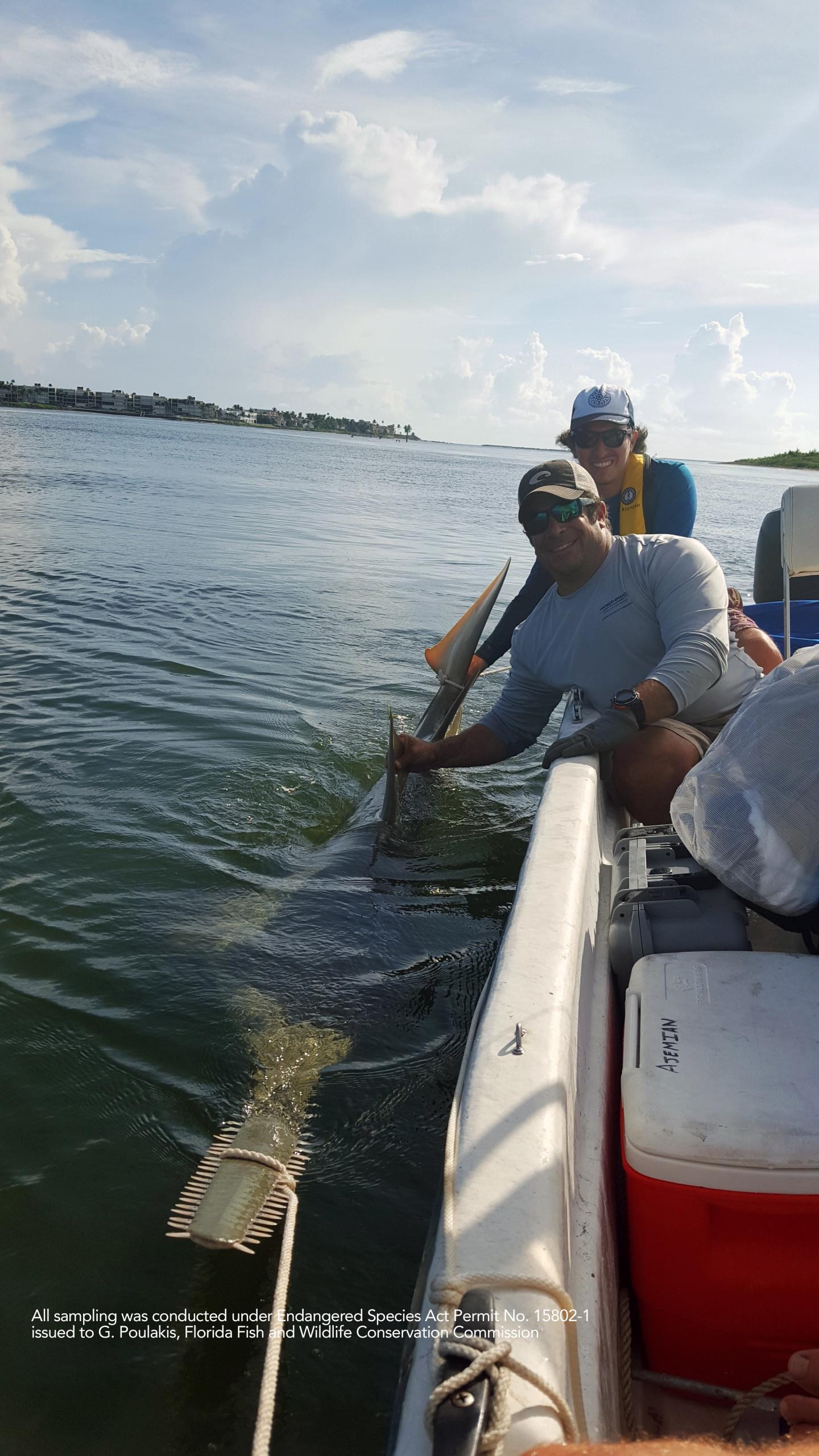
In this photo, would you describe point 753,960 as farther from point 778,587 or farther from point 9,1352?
point 778,587

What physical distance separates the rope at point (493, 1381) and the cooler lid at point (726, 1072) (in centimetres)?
43

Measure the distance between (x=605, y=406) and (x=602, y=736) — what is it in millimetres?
2133

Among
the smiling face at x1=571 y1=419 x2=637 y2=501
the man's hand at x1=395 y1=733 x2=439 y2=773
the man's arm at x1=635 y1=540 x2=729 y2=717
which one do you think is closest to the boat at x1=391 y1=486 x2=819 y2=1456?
the man's arm at x1=635 y1=540 x2=729 y2=717

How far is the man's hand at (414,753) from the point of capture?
179 inches

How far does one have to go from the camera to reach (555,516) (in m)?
3.66

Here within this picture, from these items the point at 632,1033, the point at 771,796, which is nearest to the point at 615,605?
the point at 771,796

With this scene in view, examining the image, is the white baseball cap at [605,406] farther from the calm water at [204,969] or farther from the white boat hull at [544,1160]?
the white boat hull at [544,1160]

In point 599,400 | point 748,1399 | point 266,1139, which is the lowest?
point 266,1139

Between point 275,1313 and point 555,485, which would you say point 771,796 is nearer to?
point 275,1313

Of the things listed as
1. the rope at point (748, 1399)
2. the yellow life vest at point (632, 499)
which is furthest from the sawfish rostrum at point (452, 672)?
the rope at point (748, 1399)

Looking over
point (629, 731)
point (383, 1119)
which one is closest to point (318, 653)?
point (629, 731)

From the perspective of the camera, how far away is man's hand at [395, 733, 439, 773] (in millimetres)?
4551

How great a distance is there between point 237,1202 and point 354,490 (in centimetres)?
3130

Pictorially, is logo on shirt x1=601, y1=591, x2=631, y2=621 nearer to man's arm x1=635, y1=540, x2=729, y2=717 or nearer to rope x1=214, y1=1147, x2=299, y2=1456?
man's arm x1=635, y1=540, x2=729, y2=717
